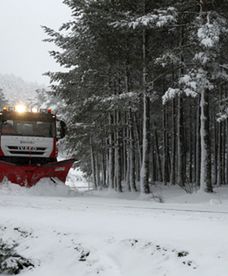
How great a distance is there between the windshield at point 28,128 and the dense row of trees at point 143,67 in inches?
144

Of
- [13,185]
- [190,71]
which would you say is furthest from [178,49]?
[13,185]

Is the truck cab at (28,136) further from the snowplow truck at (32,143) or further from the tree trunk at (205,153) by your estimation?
the tree trunk at (205,153)

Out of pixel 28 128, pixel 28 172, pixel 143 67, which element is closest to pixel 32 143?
pixel 28 128

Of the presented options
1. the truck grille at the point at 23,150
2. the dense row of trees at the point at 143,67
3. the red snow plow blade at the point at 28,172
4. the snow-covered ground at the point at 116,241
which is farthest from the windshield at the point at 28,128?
the snow-covered ground at the point at 116,241

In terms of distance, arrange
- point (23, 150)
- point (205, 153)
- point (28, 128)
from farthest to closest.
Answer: point (205, 153), point (28, 128), point (23, 150)

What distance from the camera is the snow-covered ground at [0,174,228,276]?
6328 millimetres

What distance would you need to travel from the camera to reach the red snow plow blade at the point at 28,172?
45.5ft

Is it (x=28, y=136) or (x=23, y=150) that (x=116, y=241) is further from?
(x=28, y=136)

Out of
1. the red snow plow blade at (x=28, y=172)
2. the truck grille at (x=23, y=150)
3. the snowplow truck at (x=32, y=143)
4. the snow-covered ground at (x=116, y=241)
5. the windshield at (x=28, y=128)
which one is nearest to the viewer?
the snow-covered ground at (x=116, y=241)

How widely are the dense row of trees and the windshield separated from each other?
367 cm

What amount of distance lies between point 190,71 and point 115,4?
601cm

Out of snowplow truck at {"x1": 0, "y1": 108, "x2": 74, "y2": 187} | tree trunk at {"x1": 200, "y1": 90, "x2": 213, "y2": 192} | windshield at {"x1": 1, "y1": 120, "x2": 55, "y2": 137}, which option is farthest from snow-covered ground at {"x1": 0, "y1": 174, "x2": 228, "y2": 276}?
tree trunk at {"x1": 200, "y1": 90, "x2": 213, "y2": 192}

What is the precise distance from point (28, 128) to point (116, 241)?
946 cm

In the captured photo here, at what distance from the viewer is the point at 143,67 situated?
1822cm
